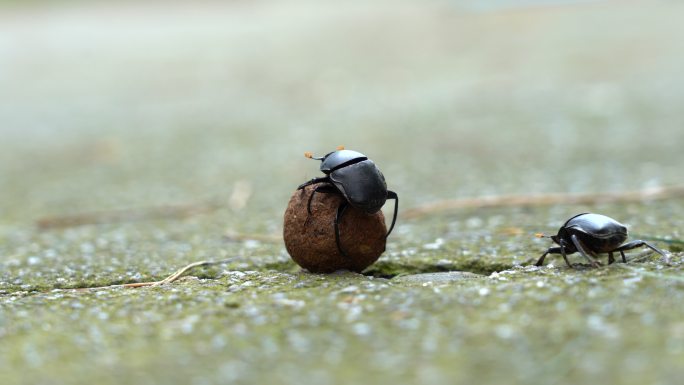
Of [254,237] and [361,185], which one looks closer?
[361,185]

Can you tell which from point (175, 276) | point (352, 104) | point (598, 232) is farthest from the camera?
point (352, 104)

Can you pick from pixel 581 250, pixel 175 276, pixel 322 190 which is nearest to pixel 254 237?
pixel 175 276

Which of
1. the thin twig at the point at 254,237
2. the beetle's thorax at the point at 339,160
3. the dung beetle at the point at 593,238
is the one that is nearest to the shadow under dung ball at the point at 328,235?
the beetle's thorax at the point at 339,160

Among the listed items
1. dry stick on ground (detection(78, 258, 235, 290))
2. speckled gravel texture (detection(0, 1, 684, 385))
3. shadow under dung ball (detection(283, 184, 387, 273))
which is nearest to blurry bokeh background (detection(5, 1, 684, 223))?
speckled gravel texture (detection(0, 1, 684, 385))

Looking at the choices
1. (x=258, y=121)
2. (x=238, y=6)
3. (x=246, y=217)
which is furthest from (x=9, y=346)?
(x=238, y=6)

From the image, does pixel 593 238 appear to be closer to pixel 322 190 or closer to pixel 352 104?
pixel 322 190

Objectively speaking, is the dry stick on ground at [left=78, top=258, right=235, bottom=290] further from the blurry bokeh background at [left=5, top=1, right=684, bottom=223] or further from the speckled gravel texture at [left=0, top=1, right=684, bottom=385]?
the blurry bokeh background at [left=5, top=1, right=684, bottom=223]
